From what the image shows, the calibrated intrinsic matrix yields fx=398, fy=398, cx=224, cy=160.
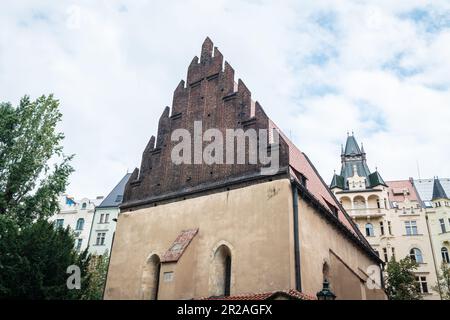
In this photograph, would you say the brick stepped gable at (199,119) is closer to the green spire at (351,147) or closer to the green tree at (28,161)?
the green tree at (28,161)

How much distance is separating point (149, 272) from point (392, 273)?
18.5 meters

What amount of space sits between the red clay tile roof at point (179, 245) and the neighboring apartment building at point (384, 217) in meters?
28.3

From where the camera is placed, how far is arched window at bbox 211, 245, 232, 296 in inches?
525

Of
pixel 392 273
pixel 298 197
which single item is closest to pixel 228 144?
pixel 298 197

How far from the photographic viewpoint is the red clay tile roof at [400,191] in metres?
42.9

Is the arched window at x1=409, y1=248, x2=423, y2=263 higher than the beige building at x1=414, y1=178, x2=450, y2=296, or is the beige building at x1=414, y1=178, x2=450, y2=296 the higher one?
the beige building at x1=414, y1=178, x2=450, y2=296

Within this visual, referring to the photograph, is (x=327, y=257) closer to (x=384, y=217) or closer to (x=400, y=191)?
(x=384, y=217)

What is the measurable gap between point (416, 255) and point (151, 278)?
99.4ft

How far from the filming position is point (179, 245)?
45.0 feet

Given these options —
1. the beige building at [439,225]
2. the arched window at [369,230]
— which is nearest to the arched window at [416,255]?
the beige building at [439,225]

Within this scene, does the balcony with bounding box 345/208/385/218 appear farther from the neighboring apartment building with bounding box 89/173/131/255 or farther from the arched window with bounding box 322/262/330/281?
the arched window with bounding box 322/262/330/281

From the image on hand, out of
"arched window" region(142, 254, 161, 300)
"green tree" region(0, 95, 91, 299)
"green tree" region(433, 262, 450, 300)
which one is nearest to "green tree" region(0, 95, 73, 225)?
"green tree" region(0, 95, 91, 299)

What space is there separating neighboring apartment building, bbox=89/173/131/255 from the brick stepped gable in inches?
837

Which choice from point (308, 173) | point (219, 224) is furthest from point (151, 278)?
point (308, 173)
